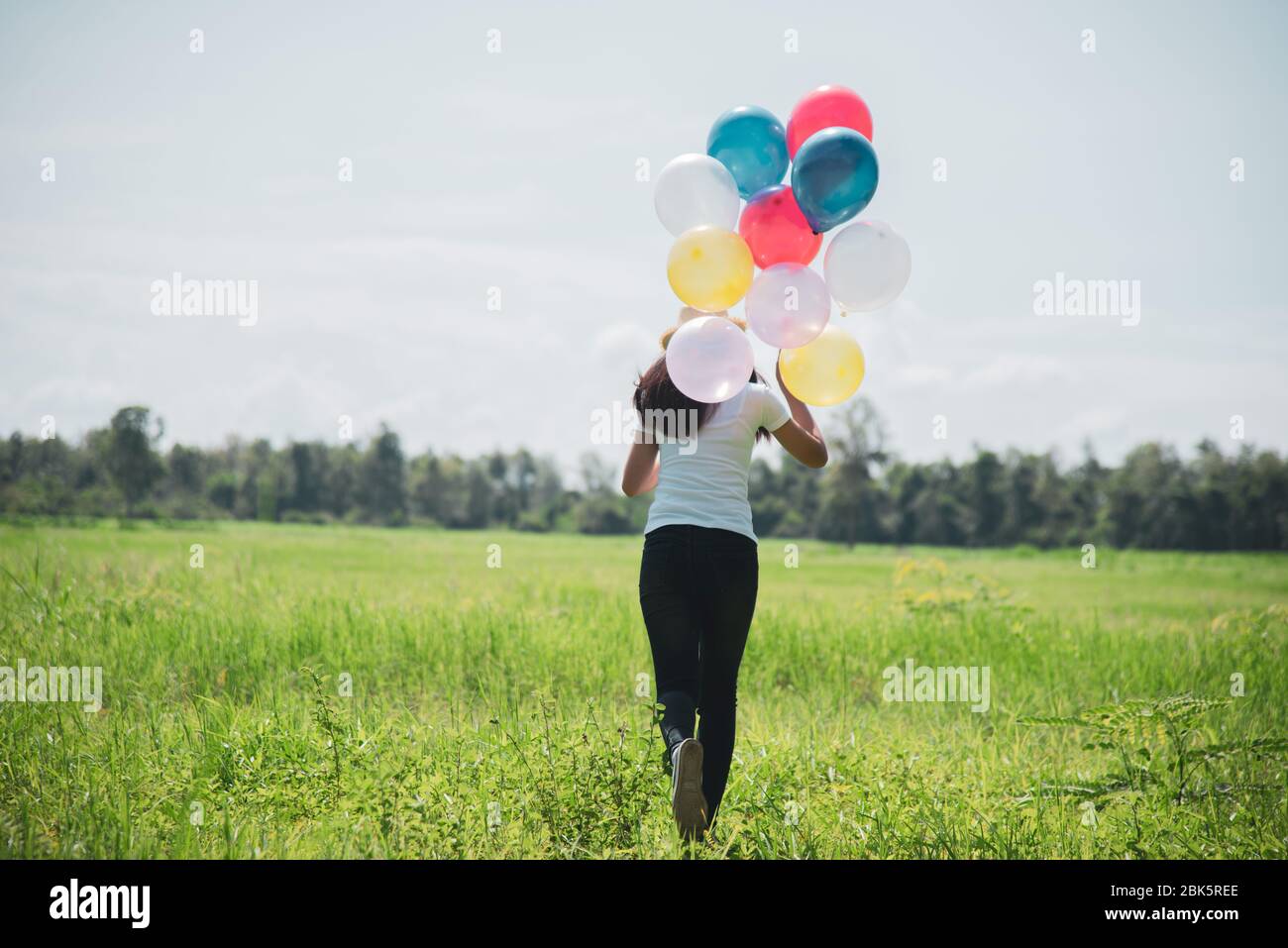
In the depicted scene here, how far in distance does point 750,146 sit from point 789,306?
0.98 meters

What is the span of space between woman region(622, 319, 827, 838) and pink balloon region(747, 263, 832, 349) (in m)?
0.49

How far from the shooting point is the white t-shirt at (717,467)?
3.38 meters

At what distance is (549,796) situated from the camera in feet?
11.5

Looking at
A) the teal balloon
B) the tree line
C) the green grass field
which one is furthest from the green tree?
the teal balloon

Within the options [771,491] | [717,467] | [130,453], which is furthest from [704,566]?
[771,491]

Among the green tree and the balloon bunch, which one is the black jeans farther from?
the green tree

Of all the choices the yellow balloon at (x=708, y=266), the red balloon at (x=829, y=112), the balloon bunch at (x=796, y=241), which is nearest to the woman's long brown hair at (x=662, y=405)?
the balloon bunch at (x=796, y=241)

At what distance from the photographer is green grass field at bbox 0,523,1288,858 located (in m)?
3.41

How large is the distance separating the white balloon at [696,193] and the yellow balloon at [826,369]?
2.41 ft

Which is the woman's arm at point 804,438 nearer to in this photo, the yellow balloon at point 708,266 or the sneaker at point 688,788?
the yellow balloon at point 708,266

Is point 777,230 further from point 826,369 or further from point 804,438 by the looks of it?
point 804,438

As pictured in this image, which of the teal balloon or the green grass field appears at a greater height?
the teal balloon
